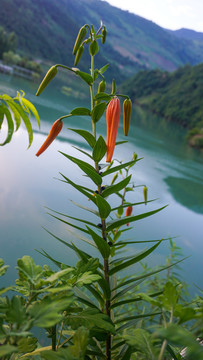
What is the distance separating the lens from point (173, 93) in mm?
17328

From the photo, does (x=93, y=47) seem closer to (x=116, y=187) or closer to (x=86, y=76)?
(x=86, y=76)

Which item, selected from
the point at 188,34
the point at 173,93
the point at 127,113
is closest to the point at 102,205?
the point at 127,113

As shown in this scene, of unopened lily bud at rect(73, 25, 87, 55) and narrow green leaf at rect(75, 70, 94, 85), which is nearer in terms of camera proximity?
narrow green leaf at rect(75, 70, 94, 85)

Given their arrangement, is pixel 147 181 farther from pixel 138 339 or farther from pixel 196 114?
pixel 196 114

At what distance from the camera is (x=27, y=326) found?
5.3 inches

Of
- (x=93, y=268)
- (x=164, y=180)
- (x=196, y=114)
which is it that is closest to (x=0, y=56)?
(x=196, y=114)

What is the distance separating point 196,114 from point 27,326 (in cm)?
1510

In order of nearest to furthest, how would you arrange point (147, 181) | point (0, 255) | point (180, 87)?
point (0, 255), point (147, 181), point (180, 87)

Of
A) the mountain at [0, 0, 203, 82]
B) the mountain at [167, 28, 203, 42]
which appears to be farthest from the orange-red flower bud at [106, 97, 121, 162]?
the mountain at [167, 28, 203, 42]

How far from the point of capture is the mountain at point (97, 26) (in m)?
20.8

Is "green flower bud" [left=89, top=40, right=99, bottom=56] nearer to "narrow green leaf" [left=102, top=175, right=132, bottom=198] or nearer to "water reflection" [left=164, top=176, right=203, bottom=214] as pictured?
"narrow green leaf" [left=102, top=175, right=132, bottom=198]

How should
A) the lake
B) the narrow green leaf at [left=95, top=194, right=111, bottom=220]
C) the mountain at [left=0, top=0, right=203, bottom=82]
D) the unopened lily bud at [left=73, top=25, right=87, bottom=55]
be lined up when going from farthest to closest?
the mountain at [left=0, top=0, right=203, bottom=82], the lake, the unopened lily bud at [left=73, top=25, right=87, bottom=55], the narrow green leaf at [left=95, top=194, right=111, bottom=220]

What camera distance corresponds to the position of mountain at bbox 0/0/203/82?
818 inches

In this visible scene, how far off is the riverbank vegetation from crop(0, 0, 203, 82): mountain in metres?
1.91
